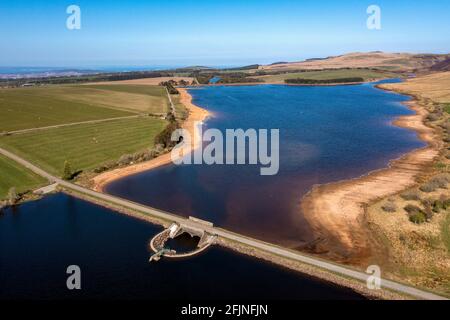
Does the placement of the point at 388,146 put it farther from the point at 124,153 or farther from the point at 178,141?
the point at 124,153

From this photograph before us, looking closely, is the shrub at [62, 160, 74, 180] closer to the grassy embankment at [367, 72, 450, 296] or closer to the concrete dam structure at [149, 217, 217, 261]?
the concrete dam structure at [149, 217, 217, 261]

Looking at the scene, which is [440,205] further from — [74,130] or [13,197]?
[74,130]

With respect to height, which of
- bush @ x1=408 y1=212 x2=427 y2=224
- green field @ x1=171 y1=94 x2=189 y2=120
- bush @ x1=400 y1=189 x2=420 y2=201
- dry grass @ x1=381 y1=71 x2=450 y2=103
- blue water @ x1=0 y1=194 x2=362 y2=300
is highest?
dry grass @ x1=381 y1=71 x2=450 y2=103

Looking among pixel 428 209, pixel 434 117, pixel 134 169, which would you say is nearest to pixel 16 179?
pixel 134 169

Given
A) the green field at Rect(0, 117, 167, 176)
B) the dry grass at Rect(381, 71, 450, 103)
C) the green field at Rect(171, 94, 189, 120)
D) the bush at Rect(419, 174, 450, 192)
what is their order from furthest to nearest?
the dry grass at Rect(381, 71, 450, 103) < the green field at Rect(171, 94, 189, 120) < the green field at Rect(0, 117, 167, 176) < the bush at Rect(419, 174, 450, 192)

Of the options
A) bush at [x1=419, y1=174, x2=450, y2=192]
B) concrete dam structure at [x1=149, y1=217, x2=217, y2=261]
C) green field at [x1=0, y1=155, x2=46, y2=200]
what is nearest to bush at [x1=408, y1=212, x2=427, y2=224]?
bush at [x1=419, y1=174, x2=450, y2=192]
